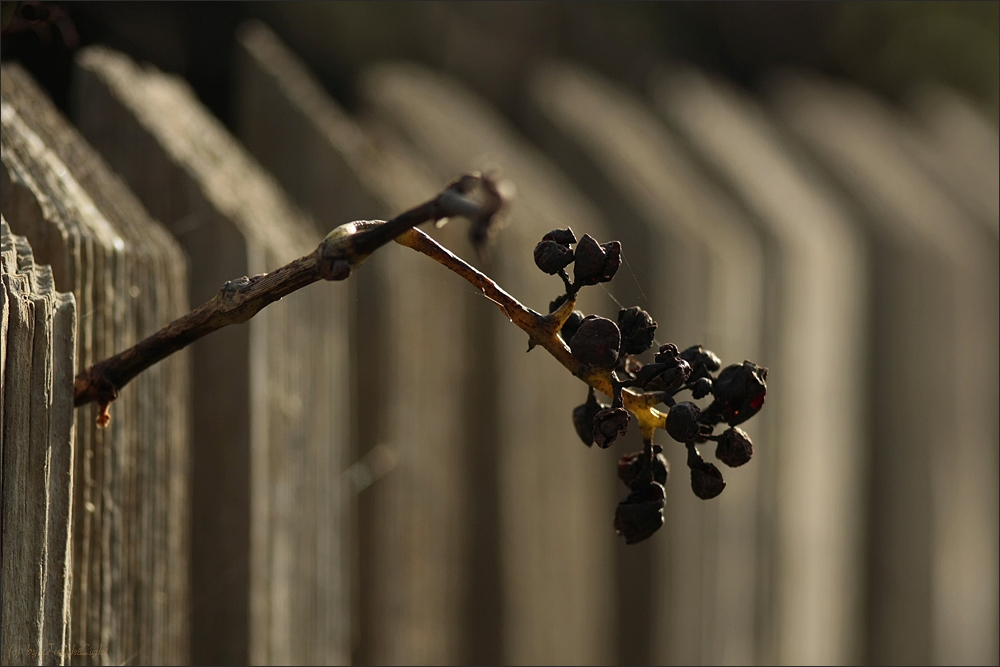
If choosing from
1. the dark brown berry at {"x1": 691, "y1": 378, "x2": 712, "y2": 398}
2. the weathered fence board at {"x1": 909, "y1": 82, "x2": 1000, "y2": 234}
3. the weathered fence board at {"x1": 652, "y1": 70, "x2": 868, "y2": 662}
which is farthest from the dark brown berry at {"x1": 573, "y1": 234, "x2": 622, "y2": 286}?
the weathered fence board at {"x1": 909, "y1": 82, "x2": 1000, "y2": 234}

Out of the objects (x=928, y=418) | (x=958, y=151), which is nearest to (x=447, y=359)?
(x=928, y=418)

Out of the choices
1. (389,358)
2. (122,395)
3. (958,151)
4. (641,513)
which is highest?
(958,151)

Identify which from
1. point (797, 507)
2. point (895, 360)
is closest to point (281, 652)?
point (797, 507)

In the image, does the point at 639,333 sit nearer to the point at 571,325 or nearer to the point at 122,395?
the point at 571,325

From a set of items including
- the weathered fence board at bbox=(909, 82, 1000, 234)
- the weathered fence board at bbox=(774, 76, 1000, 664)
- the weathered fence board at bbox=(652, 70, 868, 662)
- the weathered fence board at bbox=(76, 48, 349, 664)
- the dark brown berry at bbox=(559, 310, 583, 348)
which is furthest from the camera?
the weathered fence board at bbox=(909, 82, 1000, 234)

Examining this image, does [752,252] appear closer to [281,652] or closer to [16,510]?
[281,652]

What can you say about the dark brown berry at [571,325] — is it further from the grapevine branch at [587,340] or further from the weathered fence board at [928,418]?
the weathered fence board at [928,418]

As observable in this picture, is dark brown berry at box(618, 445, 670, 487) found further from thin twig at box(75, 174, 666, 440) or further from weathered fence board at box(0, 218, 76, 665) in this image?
weathered fence board at box(0, 218, 76, 665)
